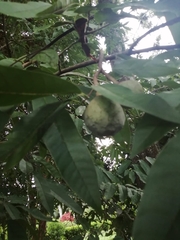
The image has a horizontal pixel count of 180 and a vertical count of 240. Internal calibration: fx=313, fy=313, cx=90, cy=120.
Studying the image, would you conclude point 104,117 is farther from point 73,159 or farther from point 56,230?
point 56,230

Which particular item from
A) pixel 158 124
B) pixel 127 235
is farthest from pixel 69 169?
pixel 127 235

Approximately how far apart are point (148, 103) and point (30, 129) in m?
0.22

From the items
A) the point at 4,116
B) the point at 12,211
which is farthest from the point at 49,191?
the point at 4,116

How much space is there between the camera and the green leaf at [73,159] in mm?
501

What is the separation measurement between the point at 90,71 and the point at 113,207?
0.83 metres

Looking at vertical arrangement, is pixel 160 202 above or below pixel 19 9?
below

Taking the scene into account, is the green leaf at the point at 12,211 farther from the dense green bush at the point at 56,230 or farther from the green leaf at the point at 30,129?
the dense green bush at the point at 56,230

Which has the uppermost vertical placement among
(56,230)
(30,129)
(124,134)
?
(30,129)

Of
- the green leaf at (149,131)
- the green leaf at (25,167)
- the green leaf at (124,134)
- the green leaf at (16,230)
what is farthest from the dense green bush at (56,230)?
the green leaf at (149,131)

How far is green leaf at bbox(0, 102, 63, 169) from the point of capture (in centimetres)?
54

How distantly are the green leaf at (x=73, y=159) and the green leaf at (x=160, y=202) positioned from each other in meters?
0.17

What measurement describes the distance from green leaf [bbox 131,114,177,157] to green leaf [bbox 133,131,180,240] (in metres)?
0.06

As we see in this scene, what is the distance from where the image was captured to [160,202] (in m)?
0.33

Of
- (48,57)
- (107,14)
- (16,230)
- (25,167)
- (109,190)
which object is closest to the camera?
(107,14)
